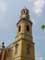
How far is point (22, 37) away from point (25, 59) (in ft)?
11.6

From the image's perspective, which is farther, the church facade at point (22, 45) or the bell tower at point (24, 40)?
the church facade at point (22, 45)

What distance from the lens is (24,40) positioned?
2905 centimetres

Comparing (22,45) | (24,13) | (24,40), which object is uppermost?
(24,13)

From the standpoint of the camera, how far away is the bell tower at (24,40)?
2820 centimetres

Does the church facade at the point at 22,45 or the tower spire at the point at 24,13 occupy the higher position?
the tower spire at the point at 24,13

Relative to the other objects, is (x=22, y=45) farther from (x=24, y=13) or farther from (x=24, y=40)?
(x=24, y=13)

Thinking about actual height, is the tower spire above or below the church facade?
above

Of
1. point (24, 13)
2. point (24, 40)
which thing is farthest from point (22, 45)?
point (24, 13)

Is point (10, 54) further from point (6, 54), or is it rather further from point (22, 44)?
point (22, 44)

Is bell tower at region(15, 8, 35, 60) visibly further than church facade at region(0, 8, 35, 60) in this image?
No

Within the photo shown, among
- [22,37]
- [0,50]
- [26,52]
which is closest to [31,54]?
[26,52]

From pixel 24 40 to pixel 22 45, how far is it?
0.96 m

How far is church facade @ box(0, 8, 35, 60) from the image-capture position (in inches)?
1116

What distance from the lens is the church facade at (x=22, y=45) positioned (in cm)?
2835
